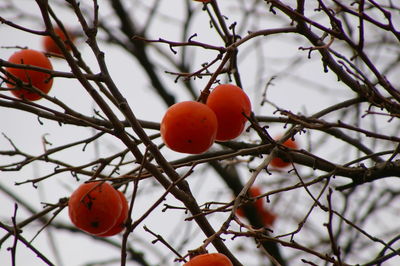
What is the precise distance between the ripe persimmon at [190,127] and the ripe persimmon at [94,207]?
0.34 metres

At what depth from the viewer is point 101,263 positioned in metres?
3.51

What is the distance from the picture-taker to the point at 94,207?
5.75 ft

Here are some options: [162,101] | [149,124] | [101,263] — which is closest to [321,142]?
[162,101]

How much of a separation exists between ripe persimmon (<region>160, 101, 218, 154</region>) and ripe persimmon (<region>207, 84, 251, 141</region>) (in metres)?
0.06

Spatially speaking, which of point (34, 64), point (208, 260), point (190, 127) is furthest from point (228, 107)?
point (34, 64)

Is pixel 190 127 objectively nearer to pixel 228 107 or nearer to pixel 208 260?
pixel 228 107

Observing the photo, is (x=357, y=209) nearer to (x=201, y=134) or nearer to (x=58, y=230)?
(x=58, y=230)

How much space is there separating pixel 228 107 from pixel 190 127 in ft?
0.55

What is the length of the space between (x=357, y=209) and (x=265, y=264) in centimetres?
77

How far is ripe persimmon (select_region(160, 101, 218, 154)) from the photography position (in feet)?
5.12

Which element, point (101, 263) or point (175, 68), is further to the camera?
point (175, 68)

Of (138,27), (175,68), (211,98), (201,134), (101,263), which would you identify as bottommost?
(201,134)

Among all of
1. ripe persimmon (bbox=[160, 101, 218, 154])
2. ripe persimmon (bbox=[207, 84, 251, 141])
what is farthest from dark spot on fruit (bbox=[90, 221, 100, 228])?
ripe persimmon (bbox=[207, 84, 251, 141])

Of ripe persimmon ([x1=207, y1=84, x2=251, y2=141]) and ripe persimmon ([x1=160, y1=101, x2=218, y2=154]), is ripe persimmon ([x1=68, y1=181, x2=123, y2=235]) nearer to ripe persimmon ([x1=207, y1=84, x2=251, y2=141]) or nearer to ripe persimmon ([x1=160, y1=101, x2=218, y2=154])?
ripe persimmon ([x1=160, y1=101, x2=218, y2=154])
